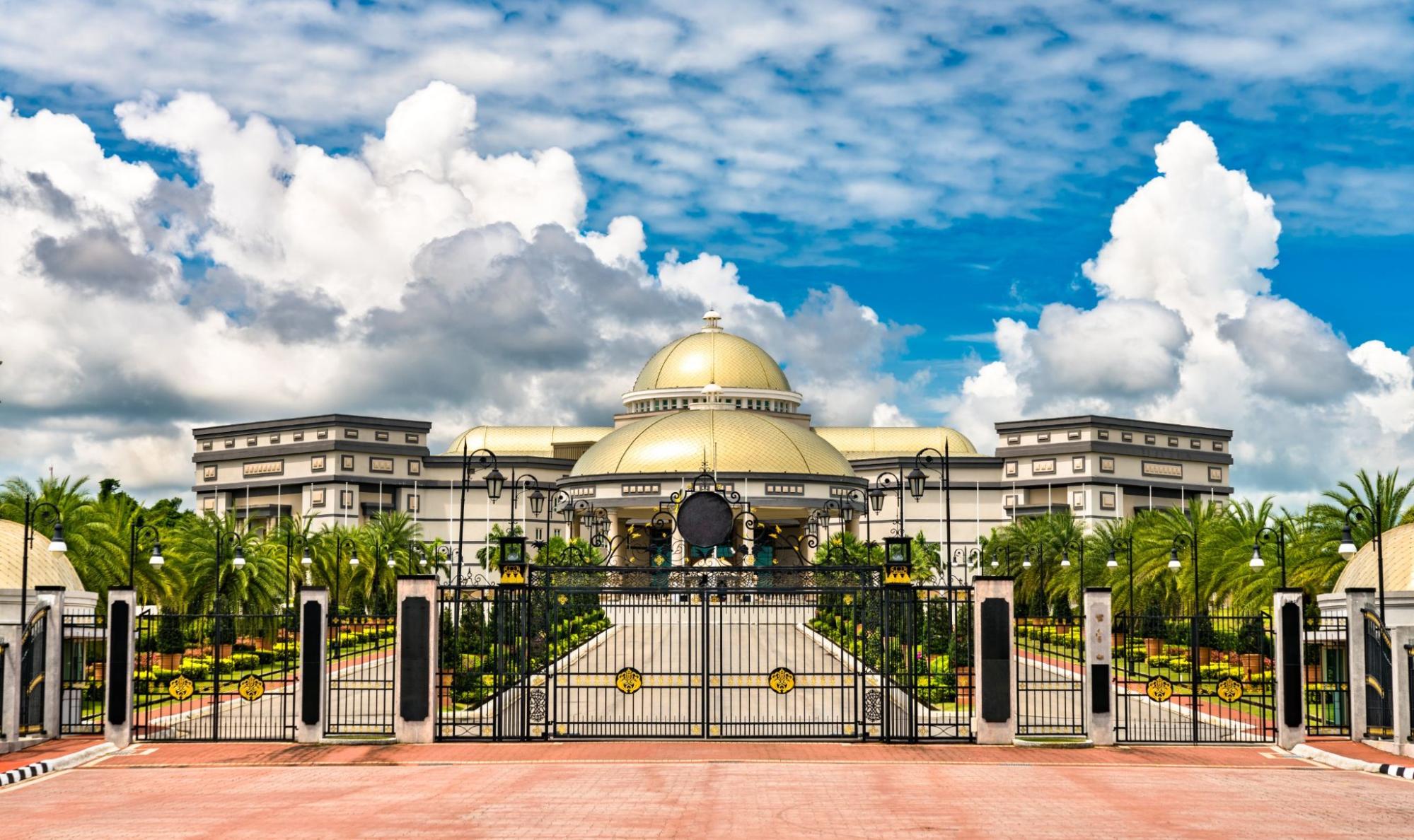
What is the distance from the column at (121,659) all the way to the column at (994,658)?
47.9 feet

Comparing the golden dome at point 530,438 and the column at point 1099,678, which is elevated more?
the golden dome at point 530,438

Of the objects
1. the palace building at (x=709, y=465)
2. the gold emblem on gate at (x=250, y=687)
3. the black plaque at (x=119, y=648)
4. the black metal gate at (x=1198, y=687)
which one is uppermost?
the palace building at (x=709, y=465)

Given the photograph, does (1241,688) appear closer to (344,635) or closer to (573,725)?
(573,725)

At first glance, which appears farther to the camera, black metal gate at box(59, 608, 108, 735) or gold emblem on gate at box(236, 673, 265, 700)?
black metal gate at box(59, 608, 108, 735)

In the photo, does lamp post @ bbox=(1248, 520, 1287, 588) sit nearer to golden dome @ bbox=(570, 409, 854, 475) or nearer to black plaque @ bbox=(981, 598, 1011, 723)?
black plaque @ bbox=(981, 598, 1011, 723)

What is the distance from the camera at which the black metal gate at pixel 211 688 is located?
26781 millimetres

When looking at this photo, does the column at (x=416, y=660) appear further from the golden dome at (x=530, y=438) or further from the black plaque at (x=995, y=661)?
the golden dome at (x=530, y=438)

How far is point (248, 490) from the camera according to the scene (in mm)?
140625

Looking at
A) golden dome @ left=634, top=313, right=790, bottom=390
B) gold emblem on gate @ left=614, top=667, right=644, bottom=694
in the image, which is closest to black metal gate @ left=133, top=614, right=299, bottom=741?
gold emblem on gate @ left=614, top=667, right=644, bottom=694

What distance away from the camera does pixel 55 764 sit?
77.5 ft

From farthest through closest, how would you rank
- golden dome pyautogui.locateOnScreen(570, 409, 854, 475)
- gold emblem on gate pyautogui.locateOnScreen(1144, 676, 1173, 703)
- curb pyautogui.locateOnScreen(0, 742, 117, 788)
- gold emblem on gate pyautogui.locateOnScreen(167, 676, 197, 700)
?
golden dome pyautogui.locateOnScreen(570, 409, 854, 475) < gold emblem on gate pyautogui.locateOnScreen(1144, 676, 1173, 703) < gold emblem on gate pyautogui.locateOnScreen(167, 676, 197, 700) < curb pyautogui.locateOnScreen(0, 742, 117, 788)

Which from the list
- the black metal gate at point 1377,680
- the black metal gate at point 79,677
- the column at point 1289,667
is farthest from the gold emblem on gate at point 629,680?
the black metal gate at point 1377,680

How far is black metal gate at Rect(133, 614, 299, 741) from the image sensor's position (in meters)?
26.8

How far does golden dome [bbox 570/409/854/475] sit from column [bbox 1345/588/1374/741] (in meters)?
89.0
